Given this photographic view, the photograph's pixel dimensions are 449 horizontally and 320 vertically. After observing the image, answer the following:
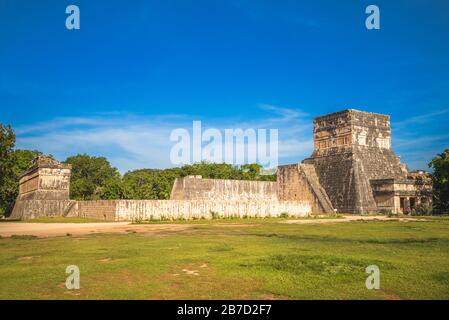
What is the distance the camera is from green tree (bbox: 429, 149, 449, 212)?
3681 cm

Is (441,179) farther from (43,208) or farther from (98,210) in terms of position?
(43,208)

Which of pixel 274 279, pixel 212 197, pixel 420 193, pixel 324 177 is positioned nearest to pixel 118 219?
pixel 212 197

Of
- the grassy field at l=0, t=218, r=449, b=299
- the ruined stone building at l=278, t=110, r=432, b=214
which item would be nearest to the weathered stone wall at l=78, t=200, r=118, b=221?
the grassy field at l=0, t=218, r=449, b=299

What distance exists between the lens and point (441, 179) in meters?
37.0

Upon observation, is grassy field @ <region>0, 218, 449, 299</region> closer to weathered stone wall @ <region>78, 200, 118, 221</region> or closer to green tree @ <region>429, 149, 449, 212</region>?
weathered stone wall @ <region>78, 200, 118, 221</region>

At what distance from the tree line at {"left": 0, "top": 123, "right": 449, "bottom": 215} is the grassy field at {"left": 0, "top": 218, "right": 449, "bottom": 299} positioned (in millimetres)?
25482

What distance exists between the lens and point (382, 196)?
40562mm

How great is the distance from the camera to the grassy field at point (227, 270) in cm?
652

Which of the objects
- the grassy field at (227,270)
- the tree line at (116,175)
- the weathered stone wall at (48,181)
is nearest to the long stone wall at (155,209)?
the weathered stone wall at (48,181)

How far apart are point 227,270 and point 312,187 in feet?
119

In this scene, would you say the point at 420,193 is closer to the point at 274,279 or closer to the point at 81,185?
the point at 274,279
